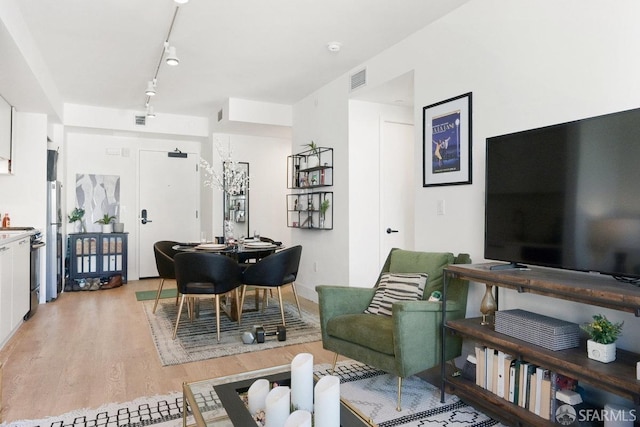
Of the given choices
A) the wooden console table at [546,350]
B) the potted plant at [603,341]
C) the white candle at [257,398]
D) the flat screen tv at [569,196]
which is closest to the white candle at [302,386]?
the white candle at [257,398]

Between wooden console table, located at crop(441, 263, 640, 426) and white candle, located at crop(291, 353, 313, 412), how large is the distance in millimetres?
1111

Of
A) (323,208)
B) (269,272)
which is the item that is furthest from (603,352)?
(323,208)

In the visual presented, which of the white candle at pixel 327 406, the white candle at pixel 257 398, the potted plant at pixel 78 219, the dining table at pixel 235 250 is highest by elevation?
the potted plant at pixel 78 219

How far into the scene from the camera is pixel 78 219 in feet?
20.6

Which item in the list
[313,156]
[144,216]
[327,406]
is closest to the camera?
[327,406]

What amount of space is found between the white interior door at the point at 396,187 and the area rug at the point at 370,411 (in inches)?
82.1

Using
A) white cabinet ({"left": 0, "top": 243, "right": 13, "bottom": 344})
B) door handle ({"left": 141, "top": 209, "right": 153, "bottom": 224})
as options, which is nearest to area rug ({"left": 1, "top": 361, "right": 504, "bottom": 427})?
white cabinet ({"left": 0, "top": 243, "right": 13, "bottom": 344})

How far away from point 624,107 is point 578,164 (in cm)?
39

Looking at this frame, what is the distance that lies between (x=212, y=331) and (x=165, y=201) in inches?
148

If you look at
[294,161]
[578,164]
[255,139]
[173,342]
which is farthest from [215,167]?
[578,164]

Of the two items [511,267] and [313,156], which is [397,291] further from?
[313,156]

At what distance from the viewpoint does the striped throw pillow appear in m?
2.75

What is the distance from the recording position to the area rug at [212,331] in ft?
10.7

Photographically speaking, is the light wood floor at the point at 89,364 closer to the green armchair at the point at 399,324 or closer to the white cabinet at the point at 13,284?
the white cabinet at the point at 13,284
